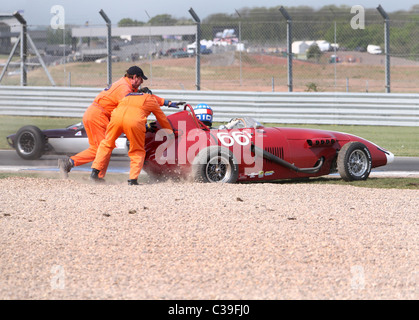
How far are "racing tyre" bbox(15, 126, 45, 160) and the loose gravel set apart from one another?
4168 mm

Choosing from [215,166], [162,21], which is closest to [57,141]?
[215,166]

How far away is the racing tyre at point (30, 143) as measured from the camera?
40.9 ft

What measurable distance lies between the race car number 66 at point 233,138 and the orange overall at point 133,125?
764 mm

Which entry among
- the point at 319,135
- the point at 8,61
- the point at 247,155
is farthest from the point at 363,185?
the point at 8,61

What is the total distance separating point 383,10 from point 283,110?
3.55m

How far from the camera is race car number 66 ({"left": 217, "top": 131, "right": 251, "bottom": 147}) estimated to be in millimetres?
9641

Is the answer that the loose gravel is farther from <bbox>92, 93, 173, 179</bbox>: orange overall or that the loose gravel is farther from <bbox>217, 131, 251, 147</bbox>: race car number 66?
<bbox>217, 131, 251, 147</bbox>: race car number 66

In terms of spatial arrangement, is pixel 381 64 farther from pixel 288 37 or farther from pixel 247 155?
pixel 247 155

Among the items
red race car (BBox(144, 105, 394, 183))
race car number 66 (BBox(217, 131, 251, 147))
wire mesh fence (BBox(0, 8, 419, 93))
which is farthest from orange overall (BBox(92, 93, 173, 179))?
wire mesh fence (BBox(0, 8, 419, 93))

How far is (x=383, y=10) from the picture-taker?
18.0 meters

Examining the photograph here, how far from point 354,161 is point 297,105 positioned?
8.29 metres
